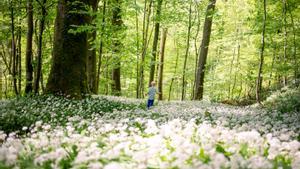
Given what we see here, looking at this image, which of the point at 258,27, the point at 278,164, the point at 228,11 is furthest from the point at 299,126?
the point at 228,11

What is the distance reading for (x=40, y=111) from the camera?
11.1 m

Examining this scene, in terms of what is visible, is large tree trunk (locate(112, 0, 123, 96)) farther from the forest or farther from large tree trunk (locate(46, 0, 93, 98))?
large tree trunk (locate(46, 0, 93, 98))

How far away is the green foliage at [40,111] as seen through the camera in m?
9.30

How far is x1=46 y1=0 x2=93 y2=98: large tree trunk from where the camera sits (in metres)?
14.3

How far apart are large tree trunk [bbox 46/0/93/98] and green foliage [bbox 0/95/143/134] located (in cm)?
71

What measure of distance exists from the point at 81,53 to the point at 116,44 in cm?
917

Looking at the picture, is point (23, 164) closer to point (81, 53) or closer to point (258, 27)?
point (81, 53)

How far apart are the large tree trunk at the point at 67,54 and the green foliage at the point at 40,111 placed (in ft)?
2.33

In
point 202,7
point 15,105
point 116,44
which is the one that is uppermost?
point 202,7

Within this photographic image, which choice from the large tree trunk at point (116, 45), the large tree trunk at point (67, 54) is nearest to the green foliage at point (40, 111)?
the large tree trunk at point (67, 54)

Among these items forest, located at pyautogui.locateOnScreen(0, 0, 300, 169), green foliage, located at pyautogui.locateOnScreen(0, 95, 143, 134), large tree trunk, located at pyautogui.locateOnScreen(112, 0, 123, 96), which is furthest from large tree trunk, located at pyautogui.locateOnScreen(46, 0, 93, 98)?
large tree trunk, located at pyautogui.locateOnScreen(112, 0, 123, 96)

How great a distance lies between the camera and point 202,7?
1056 inches

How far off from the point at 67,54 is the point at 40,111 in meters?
3.79

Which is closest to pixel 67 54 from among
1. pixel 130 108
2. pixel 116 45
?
pixel 130 108
